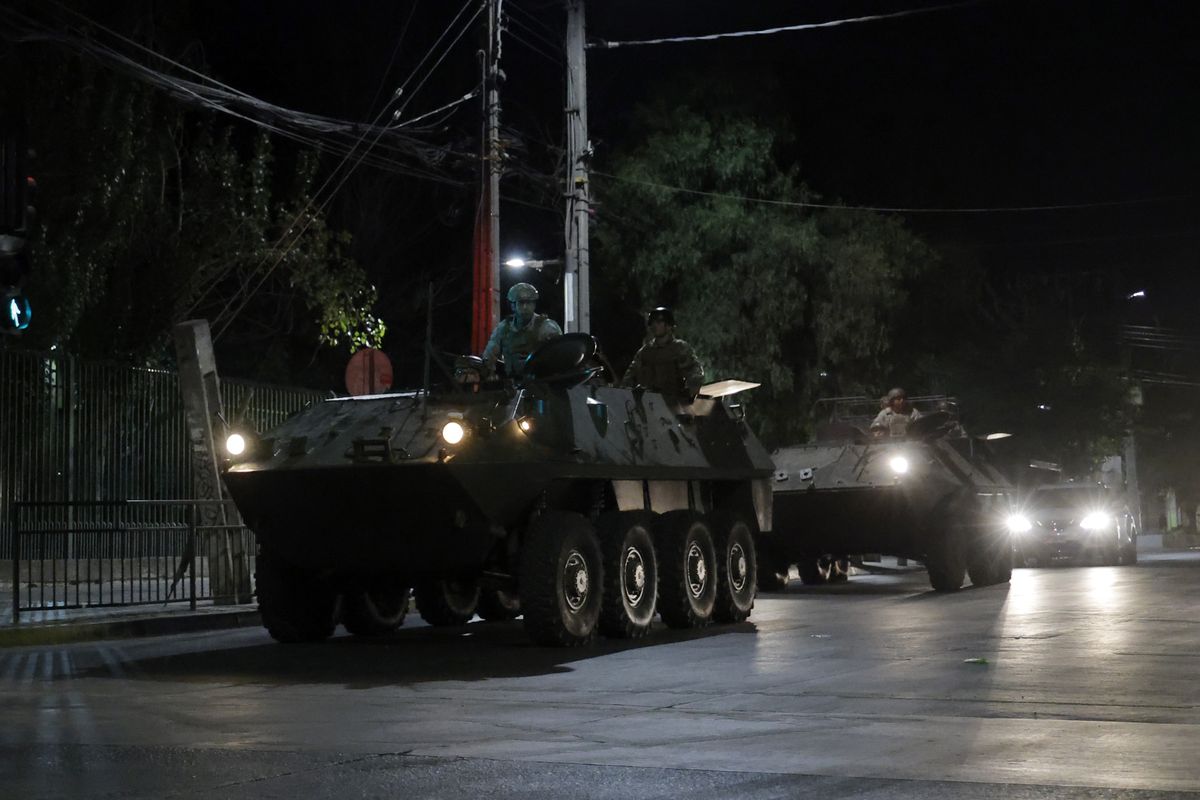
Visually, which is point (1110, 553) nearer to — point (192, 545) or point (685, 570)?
point (685, 570)

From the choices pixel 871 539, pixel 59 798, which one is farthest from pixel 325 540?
pixel 871 539

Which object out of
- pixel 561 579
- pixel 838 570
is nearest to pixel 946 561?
pixel 838 570

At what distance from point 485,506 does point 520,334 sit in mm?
2643

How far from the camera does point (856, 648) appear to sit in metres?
12.9

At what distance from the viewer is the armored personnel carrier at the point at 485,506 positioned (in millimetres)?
12883

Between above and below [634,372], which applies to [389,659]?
below

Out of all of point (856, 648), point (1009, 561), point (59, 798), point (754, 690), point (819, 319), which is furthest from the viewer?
point (819, 319)

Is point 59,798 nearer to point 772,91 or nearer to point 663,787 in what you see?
point 663,787

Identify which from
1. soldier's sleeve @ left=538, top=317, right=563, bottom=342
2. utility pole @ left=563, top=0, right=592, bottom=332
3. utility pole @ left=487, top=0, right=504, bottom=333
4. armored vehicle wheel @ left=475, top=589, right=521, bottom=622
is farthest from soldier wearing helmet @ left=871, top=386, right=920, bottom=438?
soldier's sleeve @ left=538, top=317, right=563, bottom=342

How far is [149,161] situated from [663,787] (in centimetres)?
1748

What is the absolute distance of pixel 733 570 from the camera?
53.4 ft

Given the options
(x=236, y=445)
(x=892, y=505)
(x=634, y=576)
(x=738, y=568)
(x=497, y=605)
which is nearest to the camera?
(x=236, y=445)

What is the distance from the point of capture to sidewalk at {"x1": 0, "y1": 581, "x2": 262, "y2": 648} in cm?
1520

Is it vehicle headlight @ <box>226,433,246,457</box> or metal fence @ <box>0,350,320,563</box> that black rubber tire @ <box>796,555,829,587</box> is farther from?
vehicle headlight @ <box>226,433,246,457</box>
